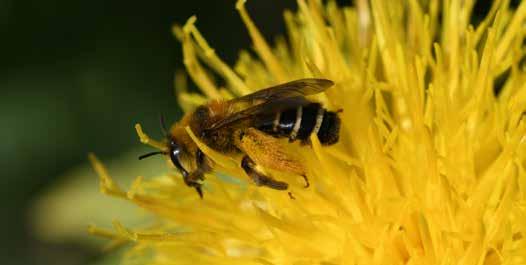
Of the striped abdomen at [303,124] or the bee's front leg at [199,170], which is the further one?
the bee's front leg at [199,170]

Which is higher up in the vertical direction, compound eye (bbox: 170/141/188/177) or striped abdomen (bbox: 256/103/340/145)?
compound eye (bbox: 170/141/188/177)

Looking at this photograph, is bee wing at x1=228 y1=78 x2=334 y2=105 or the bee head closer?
bee wing at x1=228 y1=78 x2=334 y2=105

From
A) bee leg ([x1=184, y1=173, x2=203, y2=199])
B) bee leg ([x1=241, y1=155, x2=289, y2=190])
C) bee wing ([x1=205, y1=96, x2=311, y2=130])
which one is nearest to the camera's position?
bee wing ([x1=205, y1=96, x2=311, y2=130])

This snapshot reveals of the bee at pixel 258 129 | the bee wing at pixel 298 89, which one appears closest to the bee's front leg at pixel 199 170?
the bee at pixel 258 129

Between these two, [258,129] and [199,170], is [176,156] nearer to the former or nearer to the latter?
[199,170]

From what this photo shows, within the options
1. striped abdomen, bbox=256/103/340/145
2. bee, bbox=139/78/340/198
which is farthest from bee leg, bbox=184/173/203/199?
striped abdomen, bbox=256/103/340/145

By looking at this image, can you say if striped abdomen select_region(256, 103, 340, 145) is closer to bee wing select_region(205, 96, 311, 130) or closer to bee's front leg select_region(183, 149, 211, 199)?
bee wing select_region(205, 96, 311, 130)

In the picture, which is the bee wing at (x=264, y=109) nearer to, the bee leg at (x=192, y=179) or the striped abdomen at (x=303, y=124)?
the striped abdomen at (x=303, y=124)

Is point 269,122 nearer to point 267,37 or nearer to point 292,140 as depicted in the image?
point 292,140
